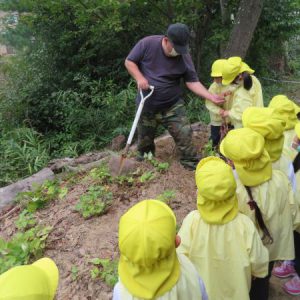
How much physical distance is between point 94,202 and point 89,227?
0.39 m

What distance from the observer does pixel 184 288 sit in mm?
1904

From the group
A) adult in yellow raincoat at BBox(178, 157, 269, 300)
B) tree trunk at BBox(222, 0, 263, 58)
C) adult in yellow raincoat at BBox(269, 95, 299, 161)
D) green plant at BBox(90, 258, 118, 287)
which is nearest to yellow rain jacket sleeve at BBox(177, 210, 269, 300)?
adult in yellow raincoat at BBox(178, 157, 269, 300)

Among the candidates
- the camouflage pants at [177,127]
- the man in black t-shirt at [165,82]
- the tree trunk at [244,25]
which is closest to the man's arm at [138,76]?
the man in black t-shirt at [165,82]

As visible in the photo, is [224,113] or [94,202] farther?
[224,113]

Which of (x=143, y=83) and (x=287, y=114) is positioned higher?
(x=287, y=114)

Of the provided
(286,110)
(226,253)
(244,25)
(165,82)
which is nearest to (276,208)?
(226,253)

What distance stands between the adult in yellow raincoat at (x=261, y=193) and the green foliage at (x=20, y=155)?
4.60 meters

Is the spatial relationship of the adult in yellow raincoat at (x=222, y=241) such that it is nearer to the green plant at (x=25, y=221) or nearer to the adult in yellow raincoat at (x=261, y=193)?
the adult in yellow raincoat at (x=261, y=193)

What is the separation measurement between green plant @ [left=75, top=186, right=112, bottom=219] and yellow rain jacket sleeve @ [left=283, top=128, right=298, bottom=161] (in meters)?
1.94

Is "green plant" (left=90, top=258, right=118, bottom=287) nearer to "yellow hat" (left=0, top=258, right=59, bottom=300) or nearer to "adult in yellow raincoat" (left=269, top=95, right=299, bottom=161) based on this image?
"yellow hat" (left=0, top=258, right=59, bottom=300)

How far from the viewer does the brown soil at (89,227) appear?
3221 millimetres

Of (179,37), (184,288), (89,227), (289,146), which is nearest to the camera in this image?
(184,288)

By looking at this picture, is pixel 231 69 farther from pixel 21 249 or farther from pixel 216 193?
pixel 21 249

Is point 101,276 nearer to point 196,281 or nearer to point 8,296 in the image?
point 196,281
